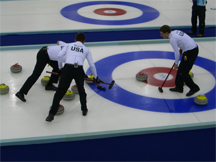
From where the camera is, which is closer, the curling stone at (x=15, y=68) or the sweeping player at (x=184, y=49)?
the sweeping player at (x=184, y=49)

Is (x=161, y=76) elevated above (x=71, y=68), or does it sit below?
below

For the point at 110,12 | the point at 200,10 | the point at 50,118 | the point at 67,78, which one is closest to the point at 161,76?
the point at 67,78

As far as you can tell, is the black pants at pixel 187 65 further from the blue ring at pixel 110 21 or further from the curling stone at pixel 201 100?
the blue ring at pixel 110 21

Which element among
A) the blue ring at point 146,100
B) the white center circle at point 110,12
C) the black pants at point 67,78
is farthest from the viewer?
the white center circle at point 110,12

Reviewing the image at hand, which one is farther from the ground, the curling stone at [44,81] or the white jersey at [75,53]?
the white jersey at [75,53]

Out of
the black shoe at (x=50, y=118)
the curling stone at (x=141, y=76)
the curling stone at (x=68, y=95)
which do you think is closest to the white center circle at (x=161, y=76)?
the curling stone at (x=141, y=76)

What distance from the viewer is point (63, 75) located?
4844 mm

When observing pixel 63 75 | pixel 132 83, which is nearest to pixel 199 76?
pixel 132 83

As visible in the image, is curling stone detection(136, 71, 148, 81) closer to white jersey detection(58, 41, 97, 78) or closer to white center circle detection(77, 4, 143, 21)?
white jersey detection(58, 41, 97, 78)

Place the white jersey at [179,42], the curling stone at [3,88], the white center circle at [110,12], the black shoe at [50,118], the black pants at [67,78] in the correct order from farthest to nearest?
the white center circle at [110,12]
the curling stone at [3,88]
the white jersey at [179,42]
the black shoe at [50,118]
the black pants at [67,78]

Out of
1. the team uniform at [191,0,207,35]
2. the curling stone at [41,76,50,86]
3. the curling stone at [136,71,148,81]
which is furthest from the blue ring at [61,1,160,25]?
the curling stone at [41,76,50,86]

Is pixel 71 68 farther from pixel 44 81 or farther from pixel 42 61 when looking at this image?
pixel 44 81

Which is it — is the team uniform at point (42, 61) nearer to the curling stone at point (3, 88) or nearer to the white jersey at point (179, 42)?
the curling stone at point (3, 88)

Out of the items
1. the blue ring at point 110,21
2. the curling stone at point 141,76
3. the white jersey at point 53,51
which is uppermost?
the white jersey at point 53,51
